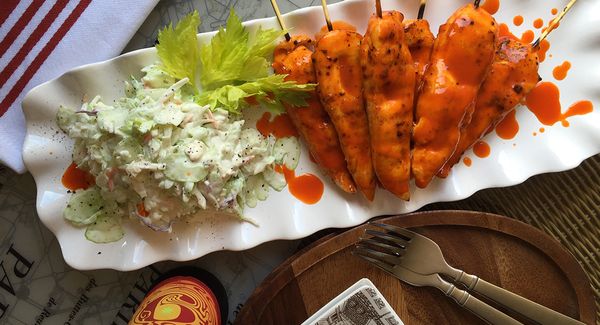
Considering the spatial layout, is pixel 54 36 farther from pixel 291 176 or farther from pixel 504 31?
pixel 504 31

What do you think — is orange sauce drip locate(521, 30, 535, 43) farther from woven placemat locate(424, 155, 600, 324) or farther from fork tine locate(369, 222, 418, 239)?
fork tine locate(369, 222, 418, 239)

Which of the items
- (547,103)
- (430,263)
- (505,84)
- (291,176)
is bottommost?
(430,263)

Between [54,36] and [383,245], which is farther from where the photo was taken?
[54,36]

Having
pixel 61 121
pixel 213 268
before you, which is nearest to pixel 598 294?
pixel 213 268

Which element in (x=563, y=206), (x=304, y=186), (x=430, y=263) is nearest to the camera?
(x=430, y=263)

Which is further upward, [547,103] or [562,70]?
[562,70]

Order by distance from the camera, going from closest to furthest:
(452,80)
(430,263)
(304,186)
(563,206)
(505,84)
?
(452,80) < (505,84) < (430,263) < (304,186) < (563,206)

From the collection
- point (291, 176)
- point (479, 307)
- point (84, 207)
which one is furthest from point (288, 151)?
point (479, 307)

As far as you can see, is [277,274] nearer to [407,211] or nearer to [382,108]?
[407,211]
